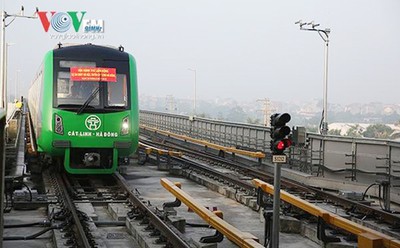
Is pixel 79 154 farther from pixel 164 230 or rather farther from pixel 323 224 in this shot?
pixel 323 224

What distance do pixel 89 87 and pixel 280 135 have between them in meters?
7.42

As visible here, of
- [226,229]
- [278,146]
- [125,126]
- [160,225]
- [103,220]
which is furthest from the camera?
[125,126]

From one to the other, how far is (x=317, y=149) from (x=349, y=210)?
693cm

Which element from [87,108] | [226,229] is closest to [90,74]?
[87,108]

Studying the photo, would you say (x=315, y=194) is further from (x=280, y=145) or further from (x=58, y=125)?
(x=58, y=125)

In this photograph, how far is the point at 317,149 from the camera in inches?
718

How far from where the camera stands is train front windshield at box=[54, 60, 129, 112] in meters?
14.2

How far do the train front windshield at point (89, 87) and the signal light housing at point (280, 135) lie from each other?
708 centimetres

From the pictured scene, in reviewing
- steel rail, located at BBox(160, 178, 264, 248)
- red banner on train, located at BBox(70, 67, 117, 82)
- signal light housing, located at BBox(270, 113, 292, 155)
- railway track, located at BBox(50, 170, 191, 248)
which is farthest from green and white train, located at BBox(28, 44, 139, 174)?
signal light housing, located at BBox(270, 113, 292, 155)

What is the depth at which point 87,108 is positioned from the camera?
14.1 metres

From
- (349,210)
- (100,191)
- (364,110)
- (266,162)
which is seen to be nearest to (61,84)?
(100,191)

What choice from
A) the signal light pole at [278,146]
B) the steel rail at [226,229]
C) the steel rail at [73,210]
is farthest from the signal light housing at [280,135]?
the steel rail at [73,210]

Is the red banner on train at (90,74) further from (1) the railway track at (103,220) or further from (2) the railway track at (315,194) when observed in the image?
(2) the railway track at (315,194)

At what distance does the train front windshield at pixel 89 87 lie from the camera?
1416cm
